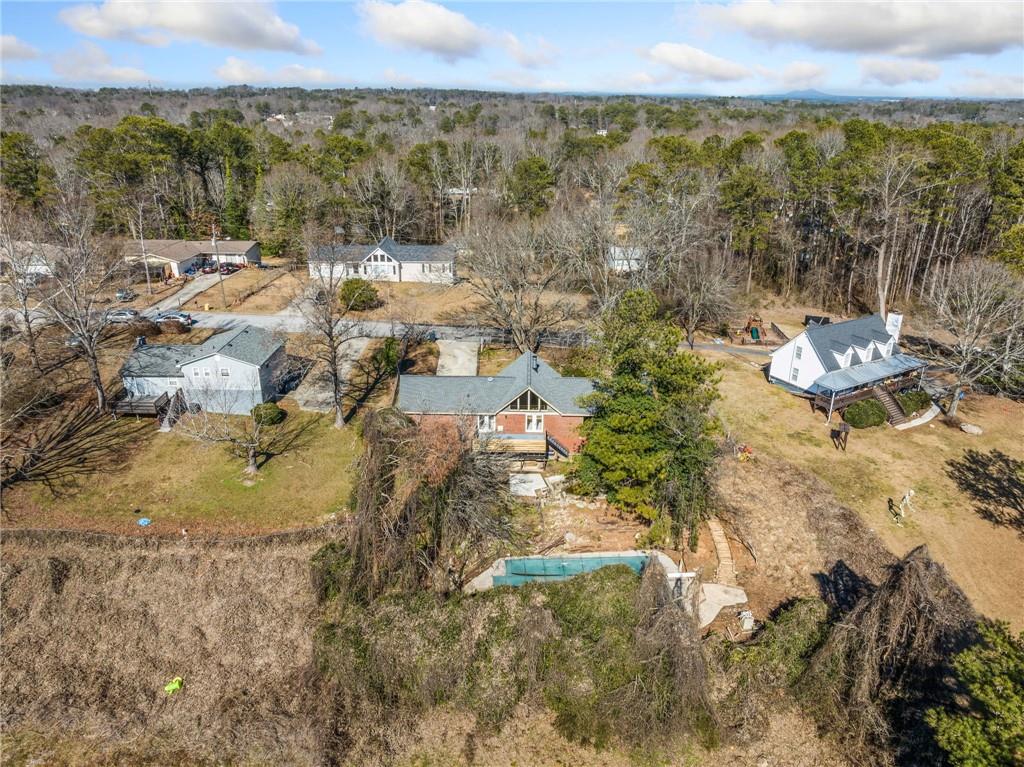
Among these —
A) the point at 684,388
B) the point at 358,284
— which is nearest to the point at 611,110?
the point at 358,284

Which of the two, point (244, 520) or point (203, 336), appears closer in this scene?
point (244, 520)

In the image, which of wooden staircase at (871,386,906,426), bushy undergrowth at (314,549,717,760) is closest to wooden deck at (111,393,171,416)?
bushy undergrowth at (314,549,717,760)

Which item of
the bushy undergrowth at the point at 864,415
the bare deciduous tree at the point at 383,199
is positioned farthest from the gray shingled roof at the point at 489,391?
the bare deciduous tree at the point at 383,199

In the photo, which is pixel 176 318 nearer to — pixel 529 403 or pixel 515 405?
pixel 515 405

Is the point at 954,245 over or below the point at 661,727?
over

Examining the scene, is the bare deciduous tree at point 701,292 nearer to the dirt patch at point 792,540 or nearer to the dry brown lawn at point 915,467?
the dry brown lawn at point 915,467

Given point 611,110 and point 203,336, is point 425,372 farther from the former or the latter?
point 611,110
